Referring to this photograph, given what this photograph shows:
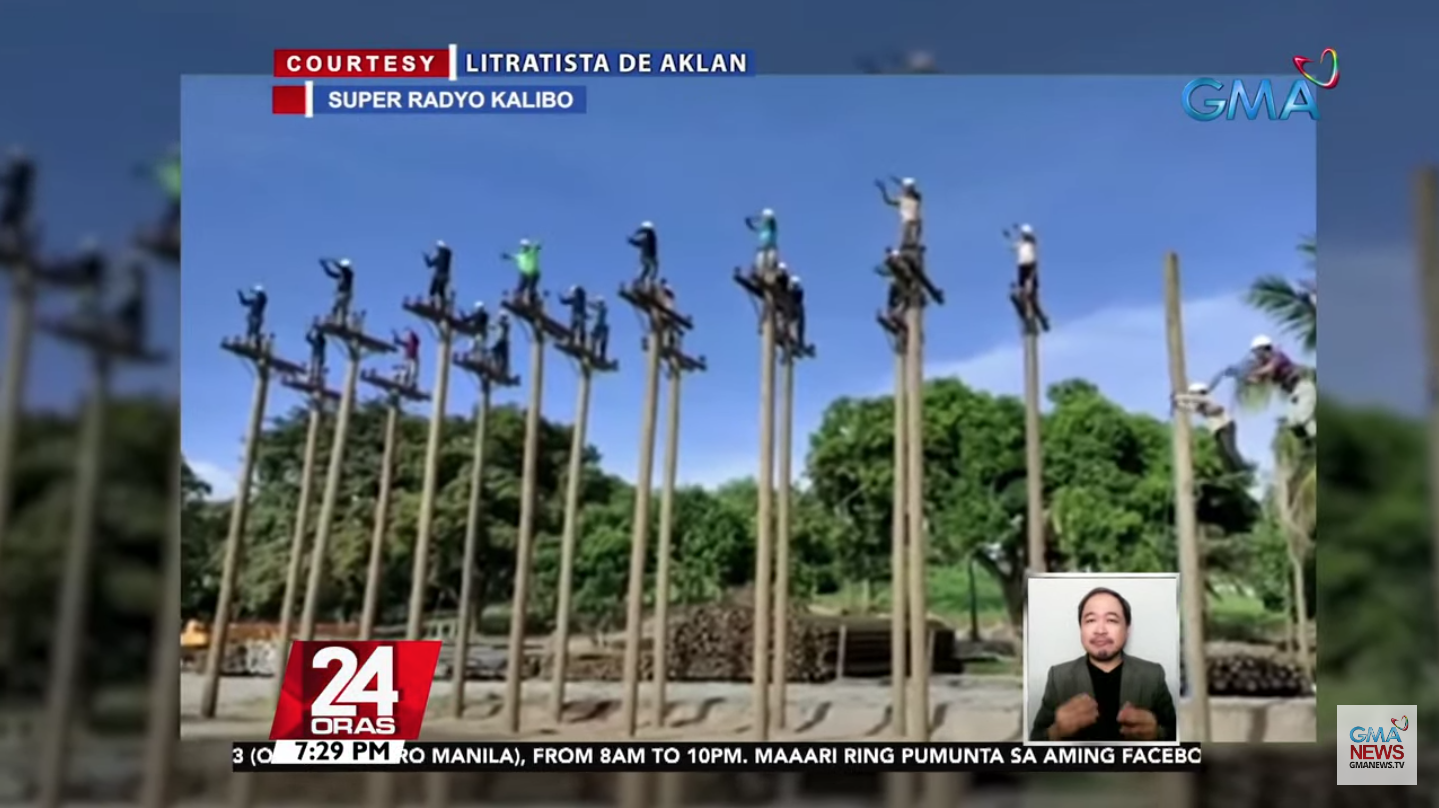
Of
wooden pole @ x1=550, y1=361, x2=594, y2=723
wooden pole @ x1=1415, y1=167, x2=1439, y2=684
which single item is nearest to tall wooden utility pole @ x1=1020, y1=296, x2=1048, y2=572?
wooden pole @ x1=1415, y1=167, x2=1439, y2=684

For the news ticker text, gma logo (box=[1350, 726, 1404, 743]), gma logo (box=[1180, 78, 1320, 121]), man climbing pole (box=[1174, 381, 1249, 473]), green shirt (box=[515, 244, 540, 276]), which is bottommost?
the news ticker text

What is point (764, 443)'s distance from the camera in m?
3.27

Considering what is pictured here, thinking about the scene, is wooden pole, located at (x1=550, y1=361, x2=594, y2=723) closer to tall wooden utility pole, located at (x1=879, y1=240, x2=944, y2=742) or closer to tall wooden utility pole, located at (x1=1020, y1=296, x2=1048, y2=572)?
tall wooden utility pole, located at (x1=879, y1=240, x2=944, y2=742)

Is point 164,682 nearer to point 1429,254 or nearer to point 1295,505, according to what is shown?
point 1295,505

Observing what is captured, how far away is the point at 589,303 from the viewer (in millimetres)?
3262

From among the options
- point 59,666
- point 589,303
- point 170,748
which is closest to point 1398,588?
Answer: point 589,303

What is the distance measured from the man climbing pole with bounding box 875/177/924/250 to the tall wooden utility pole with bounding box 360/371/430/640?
110 cm

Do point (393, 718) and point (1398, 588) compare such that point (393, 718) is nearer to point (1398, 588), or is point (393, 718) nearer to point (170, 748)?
point (170, 748)

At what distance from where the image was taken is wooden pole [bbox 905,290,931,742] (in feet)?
10.7

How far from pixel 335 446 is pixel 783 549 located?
1.00 meters

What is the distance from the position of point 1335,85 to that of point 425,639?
2328 mm

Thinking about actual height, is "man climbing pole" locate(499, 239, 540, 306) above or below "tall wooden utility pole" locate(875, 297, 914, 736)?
above

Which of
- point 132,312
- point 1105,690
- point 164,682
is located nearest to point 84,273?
point 132,312

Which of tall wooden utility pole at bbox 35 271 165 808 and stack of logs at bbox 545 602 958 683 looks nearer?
A: tall wooden utility pole at bbox 35 271 165 808
